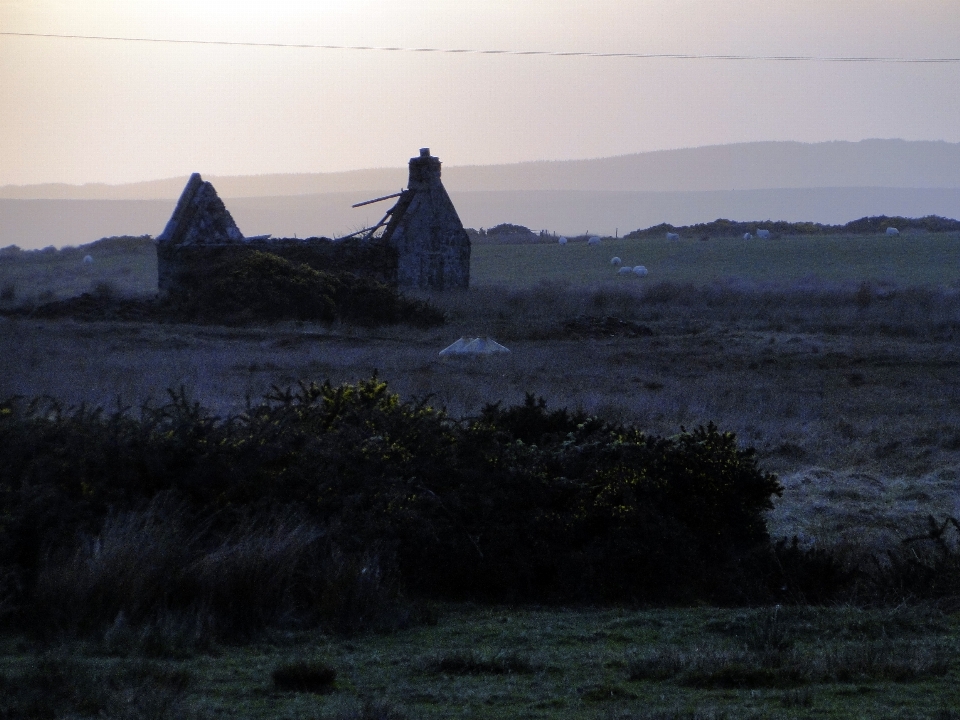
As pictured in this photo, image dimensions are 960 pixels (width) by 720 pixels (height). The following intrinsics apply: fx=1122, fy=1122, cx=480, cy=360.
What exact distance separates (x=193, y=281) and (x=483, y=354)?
13148 millimetres

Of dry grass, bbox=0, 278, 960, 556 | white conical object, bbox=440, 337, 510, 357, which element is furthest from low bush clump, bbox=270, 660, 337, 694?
white conical object, bbox=440, 337, 510, 357

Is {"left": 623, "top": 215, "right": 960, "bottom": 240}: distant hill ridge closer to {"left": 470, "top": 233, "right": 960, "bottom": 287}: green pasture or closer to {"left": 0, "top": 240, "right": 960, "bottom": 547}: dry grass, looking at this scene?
{"left": 470, "top": 233, "right": 960, "bottom": 287}: green pasture

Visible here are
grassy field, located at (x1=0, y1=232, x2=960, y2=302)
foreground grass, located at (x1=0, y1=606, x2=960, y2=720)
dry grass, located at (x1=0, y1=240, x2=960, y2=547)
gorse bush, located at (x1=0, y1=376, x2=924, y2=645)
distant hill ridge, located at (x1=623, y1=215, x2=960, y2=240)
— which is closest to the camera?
foreground grass, located at (x1=0, y1=606, x2=960, y2=720)

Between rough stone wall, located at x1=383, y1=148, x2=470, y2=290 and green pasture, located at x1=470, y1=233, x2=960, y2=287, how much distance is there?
8161 millimetres

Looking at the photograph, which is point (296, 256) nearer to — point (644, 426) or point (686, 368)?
point (686, 368)

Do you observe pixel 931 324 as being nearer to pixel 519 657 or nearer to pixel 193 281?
pixel 193 281

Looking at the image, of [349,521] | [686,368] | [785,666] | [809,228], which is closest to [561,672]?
[785,666]

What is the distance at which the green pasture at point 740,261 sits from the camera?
4688 centimetres

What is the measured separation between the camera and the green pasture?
154 feet

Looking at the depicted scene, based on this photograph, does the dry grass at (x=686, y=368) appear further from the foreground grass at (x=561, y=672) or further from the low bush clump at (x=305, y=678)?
the low bush clump at (x=305, y=678)

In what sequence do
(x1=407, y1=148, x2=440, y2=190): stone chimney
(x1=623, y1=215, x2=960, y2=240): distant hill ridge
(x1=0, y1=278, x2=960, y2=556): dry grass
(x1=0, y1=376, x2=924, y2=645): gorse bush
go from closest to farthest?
(x1=0, y1=376, x2=924, y2=645): gorse bush, (x1=0, y1=278, x2=960, y2=556): dry grass, (x1=407, y1=148, x2=440, y2=190): stone chimney, (x1=623, y1=215, x2=960, y2=240): distant hill ridge

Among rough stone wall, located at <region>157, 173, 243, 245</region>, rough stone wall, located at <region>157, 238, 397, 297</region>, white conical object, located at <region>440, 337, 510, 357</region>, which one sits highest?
rough stone wall, located at <region>157, 173, 243, 245</region>

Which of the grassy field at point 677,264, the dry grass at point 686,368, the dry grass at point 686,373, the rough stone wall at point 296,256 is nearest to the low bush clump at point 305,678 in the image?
the dry grass at point 686,368

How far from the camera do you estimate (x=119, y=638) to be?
5.11m
